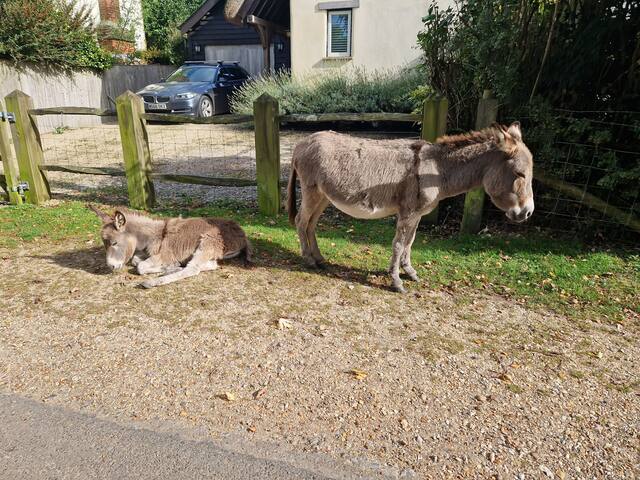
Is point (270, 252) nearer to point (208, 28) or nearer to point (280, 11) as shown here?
point (280, 11)

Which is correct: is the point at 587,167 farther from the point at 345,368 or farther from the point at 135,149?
the point at 135,149

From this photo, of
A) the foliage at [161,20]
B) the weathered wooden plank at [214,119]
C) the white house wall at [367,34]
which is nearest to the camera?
the weathered wooden plank at [214,119]

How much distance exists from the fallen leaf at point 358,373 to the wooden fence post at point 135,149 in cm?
533

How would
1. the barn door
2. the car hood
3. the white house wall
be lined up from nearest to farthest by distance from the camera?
the white house wall, the car hood, the barn door

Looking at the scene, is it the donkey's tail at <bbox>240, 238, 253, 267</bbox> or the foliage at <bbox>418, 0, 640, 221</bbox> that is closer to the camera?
the foliage at <bbox>418, 0, 640, 221</bbox>

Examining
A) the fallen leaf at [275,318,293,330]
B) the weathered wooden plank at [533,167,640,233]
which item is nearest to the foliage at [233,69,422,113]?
the weathered wooden plank at [533,167,640,233]

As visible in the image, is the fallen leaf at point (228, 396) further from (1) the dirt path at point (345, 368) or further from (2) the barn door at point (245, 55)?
(2) the barn door at point (245, 55)

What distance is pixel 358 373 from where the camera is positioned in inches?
139

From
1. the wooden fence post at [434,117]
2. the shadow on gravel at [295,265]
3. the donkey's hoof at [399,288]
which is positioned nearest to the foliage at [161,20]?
the wooden fence post at [434,117]

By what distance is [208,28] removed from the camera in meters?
24.3

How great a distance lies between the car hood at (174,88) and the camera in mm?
16406

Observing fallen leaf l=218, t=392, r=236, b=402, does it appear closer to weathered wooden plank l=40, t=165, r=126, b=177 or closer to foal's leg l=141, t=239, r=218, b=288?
foal's leg l=141, t=239, r=218, b=288

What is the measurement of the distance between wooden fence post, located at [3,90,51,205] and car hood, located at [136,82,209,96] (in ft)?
29.9

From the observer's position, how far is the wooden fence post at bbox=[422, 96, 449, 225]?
6184 millimetres
